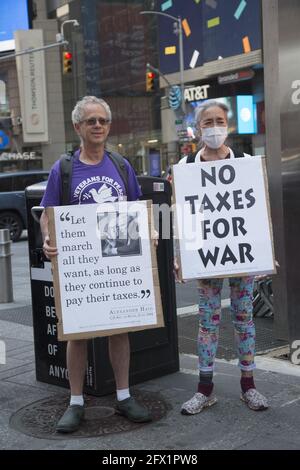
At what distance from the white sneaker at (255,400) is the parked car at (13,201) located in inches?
519

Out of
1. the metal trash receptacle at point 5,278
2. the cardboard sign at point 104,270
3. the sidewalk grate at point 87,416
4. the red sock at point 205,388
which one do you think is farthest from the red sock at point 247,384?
the metal trash receptacle at point 5,278

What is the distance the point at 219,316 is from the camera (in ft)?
12.7

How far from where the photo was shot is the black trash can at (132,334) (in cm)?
446

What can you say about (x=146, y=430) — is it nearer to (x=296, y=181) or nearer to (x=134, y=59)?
(x=296, y=181)

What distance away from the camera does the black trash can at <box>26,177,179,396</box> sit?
4.46 meters

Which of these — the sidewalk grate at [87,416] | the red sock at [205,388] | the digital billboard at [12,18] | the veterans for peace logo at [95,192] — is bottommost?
the sidewalk grate at [87,416]

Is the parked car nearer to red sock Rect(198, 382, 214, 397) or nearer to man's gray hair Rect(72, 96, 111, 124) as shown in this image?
man's gray hair Rect(72, 96, 111, 124)

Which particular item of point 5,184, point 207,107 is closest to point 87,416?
point 207,107

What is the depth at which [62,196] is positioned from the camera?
145 inches

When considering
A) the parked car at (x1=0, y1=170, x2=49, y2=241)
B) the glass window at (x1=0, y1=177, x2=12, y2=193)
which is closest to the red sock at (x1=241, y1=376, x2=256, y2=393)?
the parked car at (x1=0, y1=170, x2=49, y2=241)

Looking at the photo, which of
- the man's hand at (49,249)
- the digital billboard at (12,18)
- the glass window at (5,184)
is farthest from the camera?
the digital billboard at (12,18)

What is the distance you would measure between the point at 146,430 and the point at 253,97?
30.7 m

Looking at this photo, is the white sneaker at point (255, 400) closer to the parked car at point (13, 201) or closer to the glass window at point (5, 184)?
the parked car at point (13, 201)

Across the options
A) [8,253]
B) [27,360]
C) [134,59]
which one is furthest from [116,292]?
[134,59]
